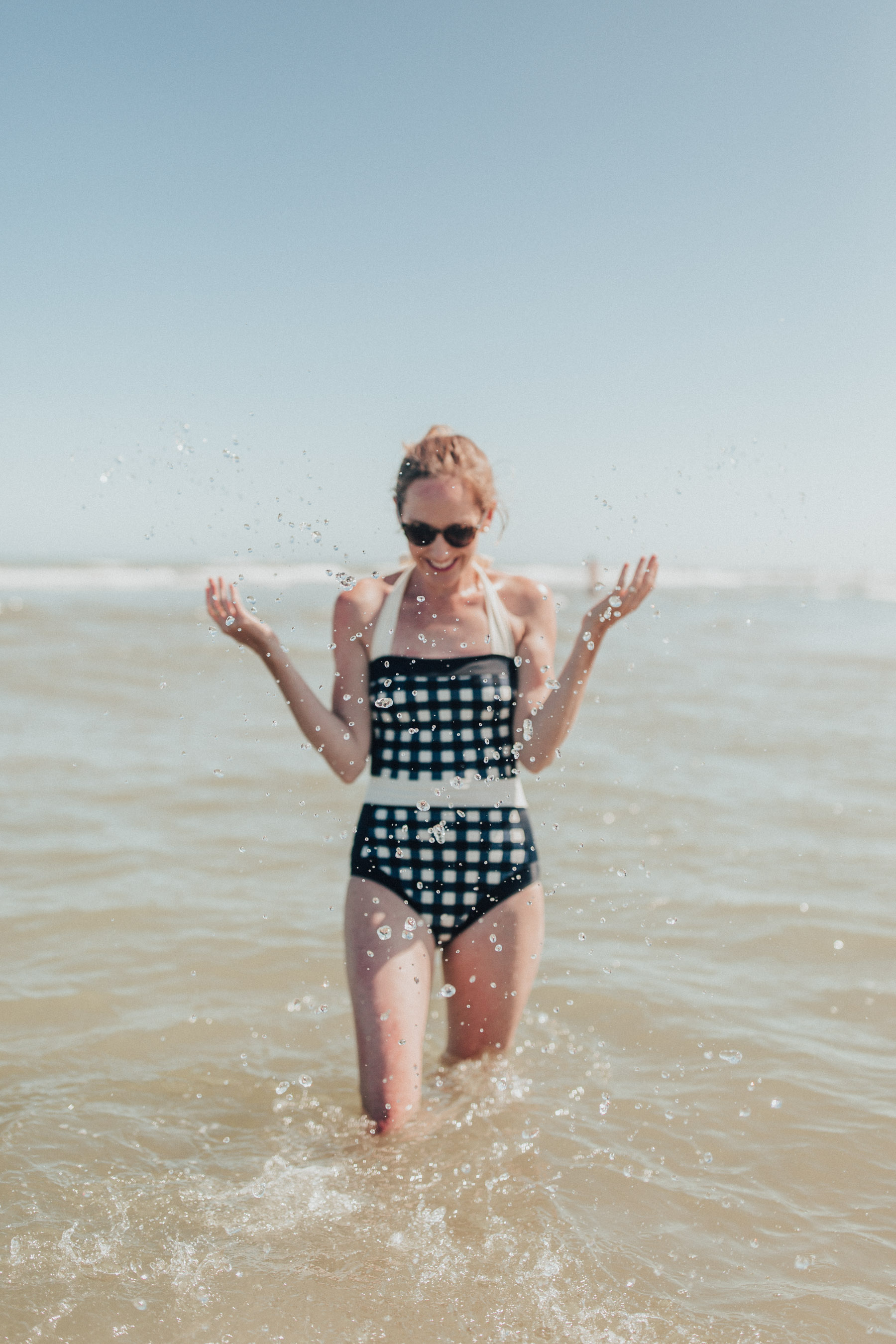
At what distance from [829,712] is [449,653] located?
30.3 ft

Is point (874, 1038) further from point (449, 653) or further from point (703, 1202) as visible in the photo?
point (449, 653)

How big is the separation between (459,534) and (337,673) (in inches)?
25.3

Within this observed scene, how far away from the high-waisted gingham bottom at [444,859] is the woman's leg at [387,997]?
6 centimetres

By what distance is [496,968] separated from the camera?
3.53m

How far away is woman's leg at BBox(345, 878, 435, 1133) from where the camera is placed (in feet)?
10.8

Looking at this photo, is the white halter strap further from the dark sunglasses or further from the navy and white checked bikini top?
the dark sunglasses

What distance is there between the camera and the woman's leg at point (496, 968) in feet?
11.5

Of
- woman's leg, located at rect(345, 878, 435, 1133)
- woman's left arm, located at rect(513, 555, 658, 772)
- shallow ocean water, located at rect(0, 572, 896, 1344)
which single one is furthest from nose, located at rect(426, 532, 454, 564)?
shallow ocean water, located at rect(0, 572, 896, 1344)

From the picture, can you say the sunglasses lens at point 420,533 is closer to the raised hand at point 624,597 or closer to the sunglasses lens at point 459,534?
the sunglasses lens at point 459,534

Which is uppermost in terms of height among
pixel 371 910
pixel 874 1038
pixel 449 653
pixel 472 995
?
pixel 449 653

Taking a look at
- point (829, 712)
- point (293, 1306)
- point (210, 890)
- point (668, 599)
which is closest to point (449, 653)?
point (293, 1306)

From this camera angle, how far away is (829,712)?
11719 mm

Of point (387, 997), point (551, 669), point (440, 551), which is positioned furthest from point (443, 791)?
point (440, 551)

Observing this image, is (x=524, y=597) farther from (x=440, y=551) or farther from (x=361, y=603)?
(x=361, y=603)
